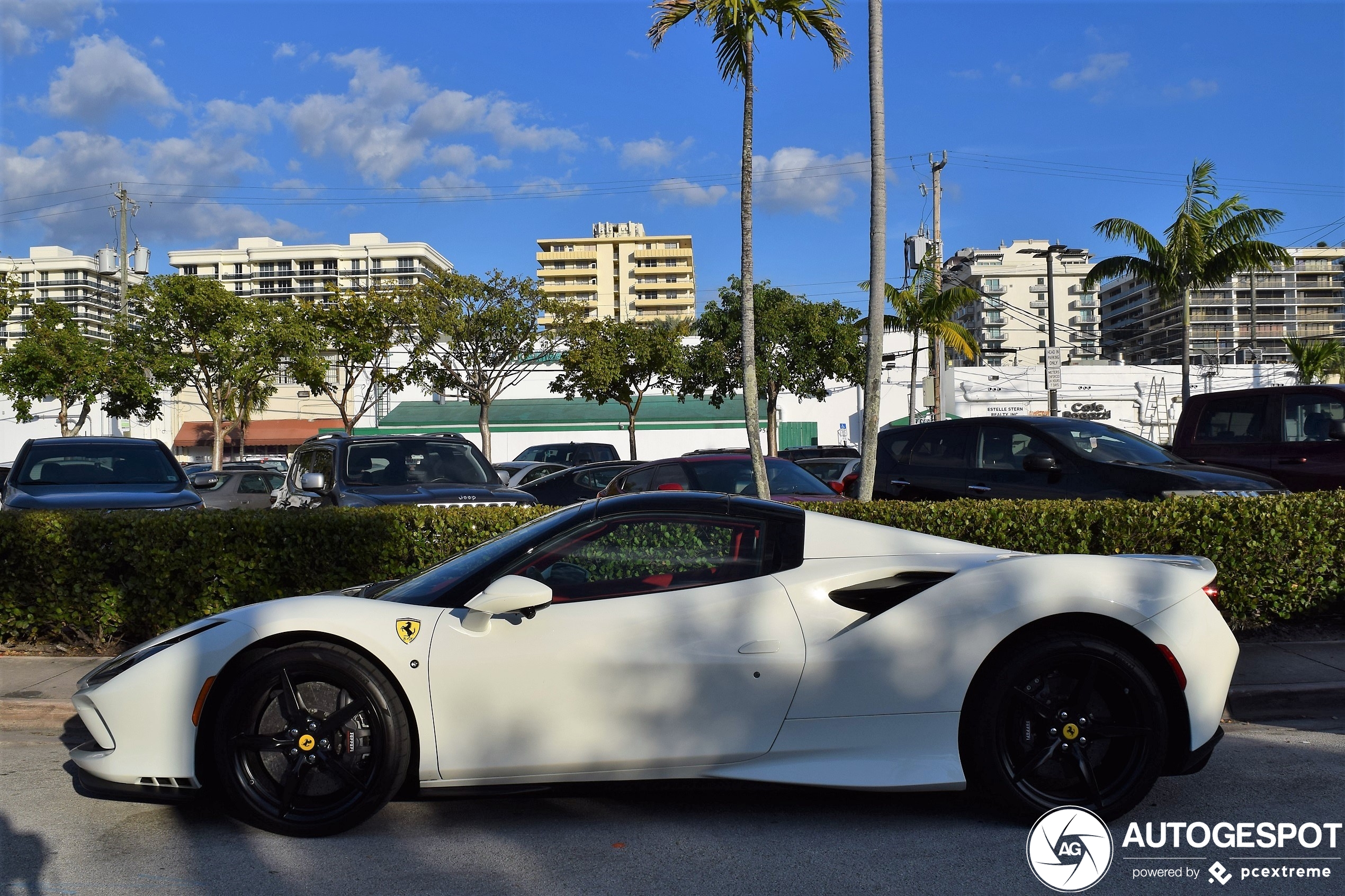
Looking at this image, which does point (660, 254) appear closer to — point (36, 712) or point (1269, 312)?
point (1269, 312)

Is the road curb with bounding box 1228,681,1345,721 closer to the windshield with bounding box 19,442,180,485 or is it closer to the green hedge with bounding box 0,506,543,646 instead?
the green hedge with bounding box 0,506,543,646

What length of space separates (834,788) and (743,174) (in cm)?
759

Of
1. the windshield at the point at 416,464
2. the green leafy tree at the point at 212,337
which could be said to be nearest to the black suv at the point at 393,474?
the windshield at the point at 416,464

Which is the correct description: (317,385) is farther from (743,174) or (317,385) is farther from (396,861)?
(396,861)

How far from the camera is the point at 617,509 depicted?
4246 millimetres

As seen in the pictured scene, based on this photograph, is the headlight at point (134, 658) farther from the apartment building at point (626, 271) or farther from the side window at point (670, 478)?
the apartment building at point (626, 271)

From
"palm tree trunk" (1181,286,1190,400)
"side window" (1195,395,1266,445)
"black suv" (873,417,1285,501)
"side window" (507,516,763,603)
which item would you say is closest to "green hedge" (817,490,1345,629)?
"black suv" (873,417,1285,501)

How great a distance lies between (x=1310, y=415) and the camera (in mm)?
10734

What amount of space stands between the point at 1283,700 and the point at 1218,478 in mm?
3454

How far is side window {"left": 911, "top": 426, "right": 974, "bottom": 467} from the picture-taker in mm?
10398

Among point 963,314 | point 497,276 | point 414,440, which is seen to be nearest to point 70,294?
point 963,314

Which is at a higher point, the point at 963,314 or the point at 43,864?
the point at 963,314

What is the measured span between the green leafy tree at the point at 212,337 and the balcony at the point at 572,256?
88.7 m

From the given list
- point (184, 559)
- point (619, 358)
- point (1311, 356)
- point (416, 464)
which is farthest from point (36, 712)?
point (1311, 356)
